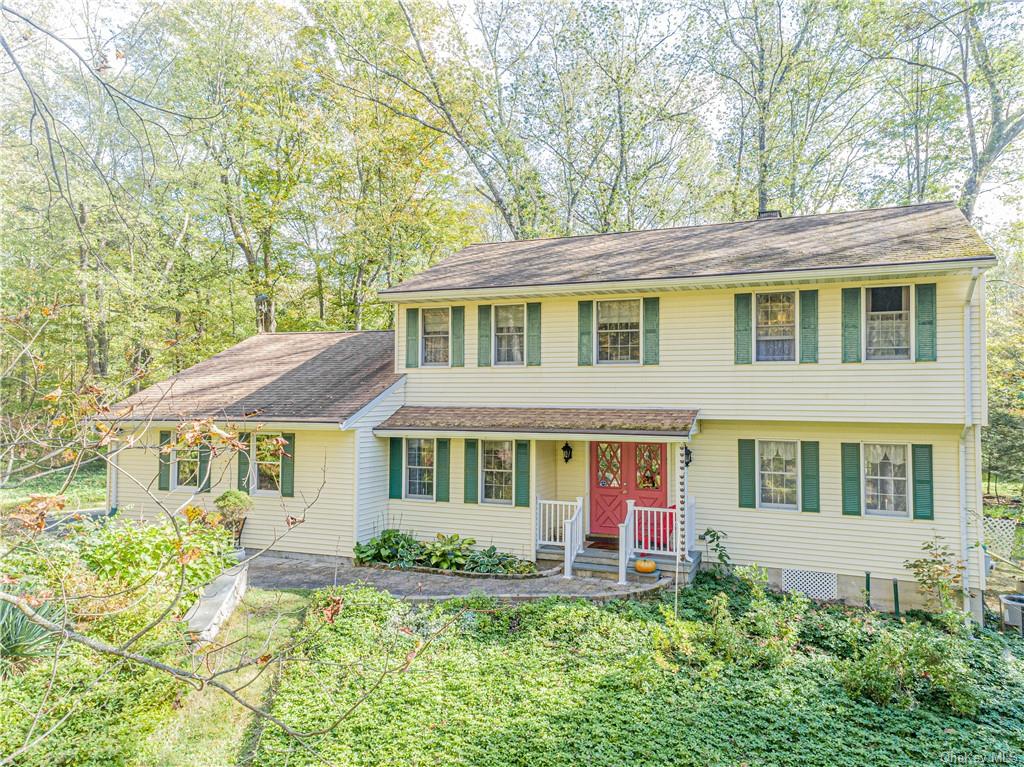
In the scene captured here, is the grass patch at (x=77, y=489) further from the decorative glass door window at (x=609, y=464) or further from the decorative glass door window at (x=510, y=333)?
the decorative glass door window at (x=609, y=464)

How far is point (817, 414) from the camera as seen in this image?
10203mm

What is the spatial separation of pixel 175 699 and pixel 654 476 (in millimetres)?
8640

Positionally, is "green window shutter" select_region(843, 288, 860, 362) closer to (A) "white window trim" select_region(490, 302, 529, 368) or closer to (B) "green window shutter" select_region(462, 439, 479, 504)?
(A) "white window trim" select_region(490, 302, 529, 368)

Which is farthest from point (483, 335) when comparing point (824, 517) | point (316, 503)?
point (824, 517)

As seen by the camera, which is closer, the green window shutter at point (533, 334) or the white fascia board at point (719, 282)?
the white fascia board at point (719, 282)

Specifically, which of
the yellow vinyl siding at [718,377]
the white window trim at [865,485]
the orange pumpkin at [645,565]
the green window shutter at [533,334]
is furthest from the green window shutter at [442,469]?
the white window trim at [865,485]

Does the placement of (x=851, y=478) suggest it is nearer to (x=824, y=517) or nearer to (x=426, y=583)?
(x=824, y=517)

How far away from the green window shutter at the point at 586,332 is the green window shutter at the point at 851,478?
486 cm

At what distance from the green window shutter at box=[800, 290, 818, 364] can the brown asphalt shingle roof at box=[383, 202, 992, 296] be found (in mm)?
600

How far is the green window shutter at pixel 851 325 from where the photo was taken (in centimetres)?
1004

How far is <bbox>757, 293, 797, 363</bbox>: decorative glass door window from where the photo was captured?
10.6m

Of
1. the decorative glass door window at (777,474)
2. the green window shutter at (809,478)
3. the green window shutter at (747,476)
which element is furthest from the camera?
the green window shutter at (747,476)

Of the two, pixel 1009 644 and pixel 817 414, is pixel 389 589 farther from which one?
pixel 1009 644

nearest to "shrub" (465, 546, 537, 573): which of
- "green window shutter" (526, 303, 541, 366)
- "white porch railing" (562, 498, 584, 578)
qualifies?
"white porch railing" (562, 498, 584, 578)
